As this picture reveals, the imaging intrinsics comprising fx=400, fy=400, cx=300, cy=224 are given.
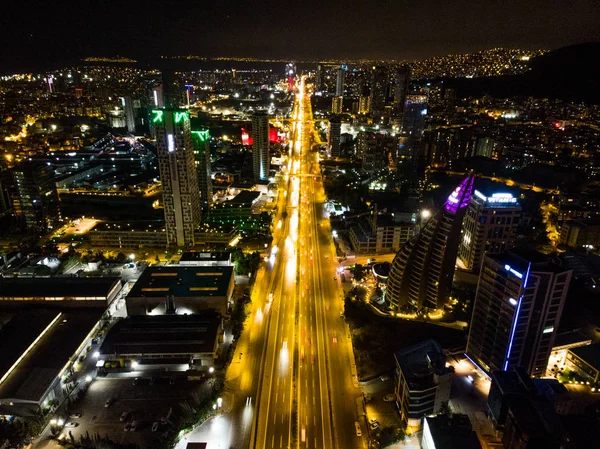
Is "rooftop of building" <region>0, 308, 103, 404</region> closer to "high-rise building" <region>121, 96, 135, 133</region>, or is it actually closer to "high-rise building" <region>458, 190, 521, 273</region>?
"high-rise building" <region>458, 190, 521, 273</region>

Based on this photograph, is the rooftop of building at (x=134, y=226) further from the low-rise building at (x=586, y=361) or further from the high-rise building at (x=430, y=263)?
the low-rise building at (x=586, y=361)

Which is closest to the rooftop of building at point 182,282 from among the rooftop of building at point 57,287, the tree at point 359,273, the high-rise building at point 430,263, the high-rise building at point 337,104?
the rooftop of building at point 57,287

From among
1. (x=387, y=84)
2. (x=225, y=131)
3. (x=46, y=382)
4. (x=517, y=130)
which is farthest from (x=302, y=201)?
(x=387, y=84)

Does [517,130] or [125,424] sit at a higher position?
[517,130]

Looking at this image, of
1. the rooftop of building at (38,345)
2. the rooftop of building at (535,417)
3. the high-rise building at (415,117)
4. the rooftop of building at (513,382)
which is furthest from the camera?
the high-rise building at (415,117)

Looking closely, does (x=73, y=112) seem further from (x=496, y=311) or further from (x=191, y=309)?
(x=496, y=311)

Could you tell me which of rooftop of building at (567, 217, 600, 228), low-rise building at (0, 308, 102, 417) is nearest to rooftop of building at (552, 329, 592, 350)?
rooftop of building at (567, 217, 600, 228)
